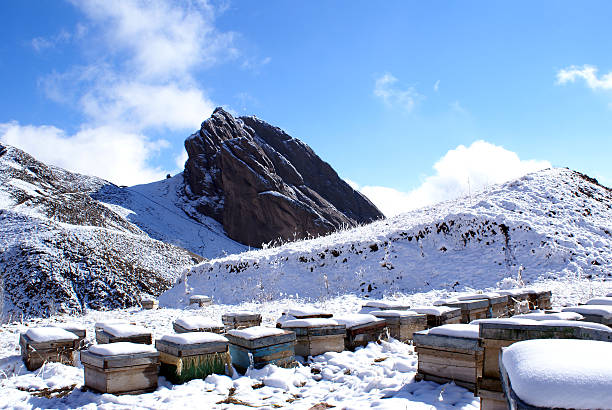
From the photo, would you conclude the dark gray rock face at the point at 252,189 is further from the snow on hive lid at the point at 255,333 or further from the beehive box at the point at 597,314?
the beehive box at the point at 597,314

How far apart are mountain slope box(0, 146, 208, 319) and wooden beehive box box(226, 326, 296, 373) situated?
11.1m

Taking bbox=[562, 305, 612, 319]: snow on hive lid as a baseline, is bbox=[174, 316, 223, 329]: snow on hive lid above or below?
below

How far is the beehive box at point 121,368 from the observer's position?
5.20 metres

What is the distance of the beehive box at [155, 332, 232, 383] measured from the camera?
583 centimetres

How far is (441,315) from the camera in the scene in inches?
319

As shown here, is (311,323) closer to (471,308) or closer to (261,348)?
A: (261,348)

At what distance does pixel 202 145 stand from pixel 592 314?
54.0 metres

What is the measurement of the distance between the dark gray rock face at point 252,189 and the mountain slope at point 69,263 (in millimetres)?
20945

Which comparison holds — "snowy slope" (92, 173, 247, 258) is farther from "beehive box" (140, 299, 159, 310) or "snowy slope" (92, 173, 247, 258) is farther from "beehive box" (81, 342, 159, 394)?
"beehive box" (81, 342, 159, 394)

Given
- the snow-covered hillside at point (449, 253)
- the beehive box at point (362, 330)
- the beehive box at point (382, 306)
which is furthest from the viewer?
the snow-covered hillside at point (449, 253)

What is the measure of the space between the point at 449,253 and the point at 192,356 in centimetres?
1344

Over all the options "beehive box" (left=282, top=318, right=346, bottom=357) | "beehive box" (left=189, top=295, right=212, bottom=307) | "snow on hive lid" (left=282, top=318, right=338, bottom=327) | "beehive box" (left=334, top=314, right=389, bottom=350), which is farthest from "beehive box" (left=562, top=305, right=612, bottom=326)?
"beehive box" (left=189, top=295, right=212, bottom=307)

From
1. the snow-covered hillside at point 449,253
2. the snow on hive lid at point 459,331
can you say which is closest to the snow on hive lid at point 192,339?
the snow on hive lid at point 459,331

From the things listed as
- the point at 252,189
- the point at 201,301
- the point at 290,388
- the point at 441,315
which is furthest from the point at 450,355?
the point at 252,189
